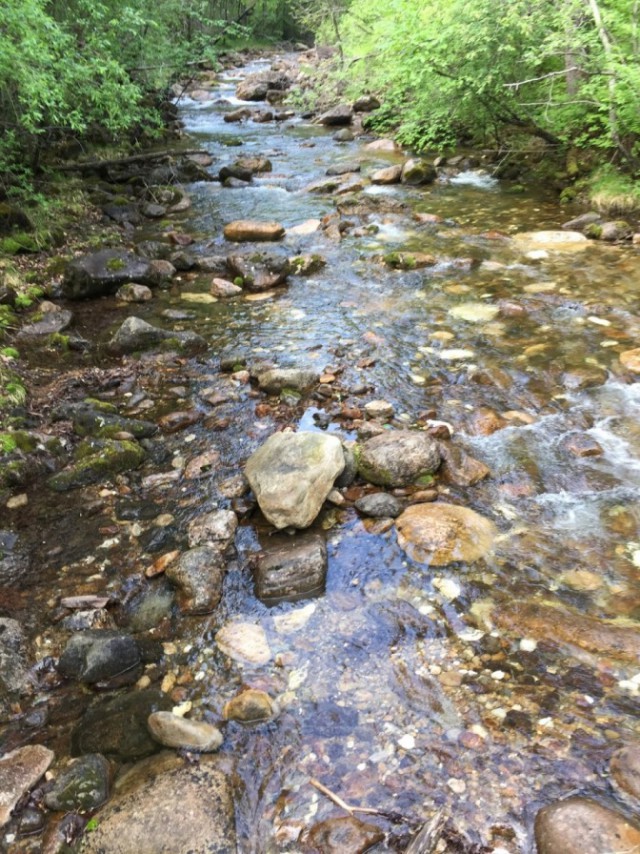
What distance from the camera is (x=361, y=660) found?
3.14m

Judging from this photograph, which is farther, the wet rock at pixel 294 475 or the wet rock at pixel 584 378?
the wet rock at pixel 584 378

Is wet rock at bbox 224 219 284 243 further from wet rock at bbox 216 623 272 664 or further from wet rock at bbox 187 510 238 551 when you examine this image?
wet rock at bbox 216 623 272 664

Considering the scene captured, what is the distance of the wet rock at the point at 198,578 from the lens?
139 inches

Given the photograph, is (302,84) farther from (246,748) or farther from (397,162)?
(246,748)

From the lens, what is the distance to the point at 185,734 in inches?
109

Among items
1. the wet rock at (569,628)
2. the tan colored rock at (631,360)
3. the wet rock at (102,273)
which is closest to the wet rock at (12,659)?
the wet rock at (569,628)

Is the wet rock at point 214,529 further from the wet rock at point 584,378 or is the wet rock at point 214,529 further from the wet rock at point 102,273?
the wet rock at point 102,273

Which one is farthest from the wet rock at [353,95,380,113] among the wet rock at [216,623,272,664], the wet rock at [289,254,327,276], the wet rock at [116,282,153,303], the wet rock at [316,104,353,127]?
the wet rock at [216,623,272,664]

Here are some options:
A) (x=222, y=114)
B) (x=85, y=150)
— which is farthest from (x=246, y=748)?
(x=222, y=114)

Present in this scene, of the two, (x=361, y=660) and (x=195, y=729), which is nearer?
(x=195, y=729)

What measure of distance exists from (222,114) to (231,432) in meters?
21.8

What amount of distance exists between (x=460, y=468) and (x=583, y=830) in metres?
2.57

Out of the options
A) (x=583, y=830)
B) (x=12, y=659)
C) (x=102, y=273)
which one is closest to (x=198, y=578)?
(x=12, y=659)

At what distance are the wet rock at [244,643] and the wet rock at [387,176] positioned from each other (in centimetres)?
1198
